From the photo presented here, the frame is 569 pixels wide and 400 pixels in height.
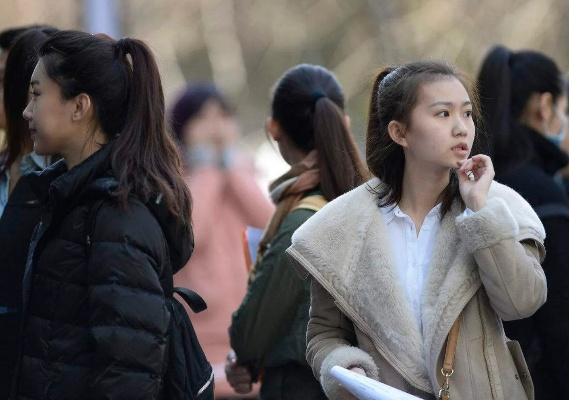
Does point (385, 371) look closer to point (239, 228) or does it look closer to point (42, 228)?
point (42, 228)

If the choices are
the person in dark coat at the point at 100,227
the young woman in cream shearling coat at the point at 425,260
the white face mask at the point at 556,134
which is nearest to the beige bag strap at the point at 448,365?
the young woman in cream shearling coat at the point at 425,260

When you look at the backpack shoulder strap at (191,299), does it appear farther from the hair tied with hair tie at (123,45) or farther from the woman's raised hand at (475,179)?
the woman's raised hand at (475,179)

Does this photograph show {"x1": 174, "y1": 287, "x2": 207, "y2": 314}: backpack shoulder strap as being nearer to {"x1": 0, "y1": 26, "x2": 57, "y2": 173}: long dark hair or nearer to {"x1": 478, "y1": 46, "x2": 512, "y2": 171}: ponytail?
{"x1": 0, "y1": 26, "x2": 57, "y2": 173}: long dark hair

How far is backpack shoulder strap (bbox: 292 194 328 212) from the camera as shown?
4.39m

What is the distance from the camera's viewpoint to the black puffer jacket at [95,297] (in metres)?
3.21

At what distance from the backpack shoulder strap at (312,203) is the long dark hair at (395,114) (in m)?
0.69

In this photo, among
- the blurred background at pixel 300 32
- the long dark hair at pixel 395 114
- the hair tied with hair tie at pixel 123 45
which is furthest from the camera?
the blurred background at pixel 300 32

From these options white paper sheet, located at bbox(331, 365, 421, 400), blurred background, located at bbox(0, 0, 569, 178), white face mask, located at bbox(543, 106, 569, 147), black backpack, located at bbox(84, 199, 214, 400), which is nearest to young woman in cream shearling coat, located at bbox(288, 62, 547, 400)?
white paper sheet, located at bbox(331, 365, 421, 400)

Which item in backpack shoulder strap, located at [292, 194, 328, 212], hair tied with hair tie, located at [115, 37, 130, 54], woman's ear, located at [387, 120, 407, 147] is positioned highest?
→ hair tied with hair tie, located at [115, 37, 130, 54]

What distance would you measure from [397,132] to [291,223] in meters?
0.90

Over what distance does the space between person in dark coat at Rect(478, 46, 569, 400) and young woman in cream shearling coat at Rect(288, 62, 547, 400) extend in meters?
0.78

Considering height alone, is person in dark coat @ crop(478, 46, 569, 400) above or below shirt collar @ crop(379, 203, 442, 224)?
below

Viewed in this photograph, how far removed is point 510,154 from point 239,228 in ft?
7.25

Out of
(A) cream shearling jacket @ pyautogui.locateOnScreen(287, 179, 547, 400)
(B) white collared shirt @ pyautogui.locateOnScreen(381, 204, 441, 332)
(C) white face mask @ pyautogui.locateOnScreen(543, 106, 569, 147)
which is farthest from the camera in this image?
(C) white face mask @ pyautogui.locateOnScreen(543, 106, 569, 147)
